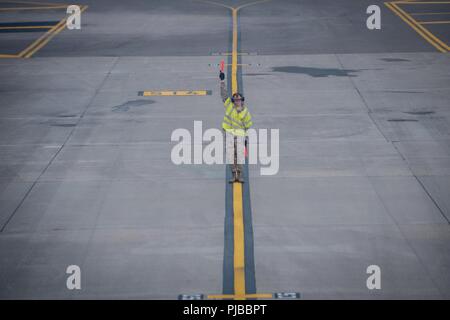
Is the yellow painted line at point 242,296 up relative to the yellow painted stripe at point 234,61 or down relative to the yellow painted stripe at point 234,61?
down

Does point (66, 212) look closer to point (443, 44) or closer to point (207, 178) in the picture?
point (207, 178)

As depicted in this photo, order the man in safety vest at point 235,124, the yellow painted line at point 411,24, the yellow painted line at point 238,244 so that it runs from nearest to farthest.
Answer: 1. the yellow painted line at point 238,244
2. the man in safety vest at point 235,124
3. the yellow painted line at point 411,24

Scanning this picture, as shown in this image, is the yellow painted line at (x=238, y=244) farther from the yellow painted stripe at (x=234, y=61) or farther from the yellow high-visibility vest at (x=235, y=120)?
the yellow painted stripe at (x=234, y=61)

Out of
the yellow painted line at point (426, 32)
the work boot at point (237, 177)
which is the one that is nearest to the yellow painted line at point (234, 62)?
the work boot at point (237, 177)

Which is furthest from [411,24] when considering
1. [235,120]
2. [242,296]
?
[242,296]

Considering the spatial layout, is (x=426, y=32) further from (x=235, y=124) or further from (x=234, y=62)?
(x=235, y=124)

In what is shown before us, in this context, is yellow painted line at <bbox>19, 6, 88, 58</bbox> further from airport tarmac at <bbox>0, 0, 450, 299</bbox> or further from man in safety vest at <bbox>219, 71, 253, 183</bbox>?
man in safety vest at <bbox>219, 71, 253, 183</bbox>

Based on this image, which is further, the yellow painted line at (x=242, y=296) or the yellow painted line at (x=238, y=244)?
the yellow painted line at (x=238, y=244)

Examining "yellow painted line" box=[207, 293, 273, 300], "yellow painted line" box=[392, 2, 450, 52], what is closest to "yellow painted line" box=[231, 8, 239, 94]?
"yellow painted line" box=[392, 2, 450, 52]
